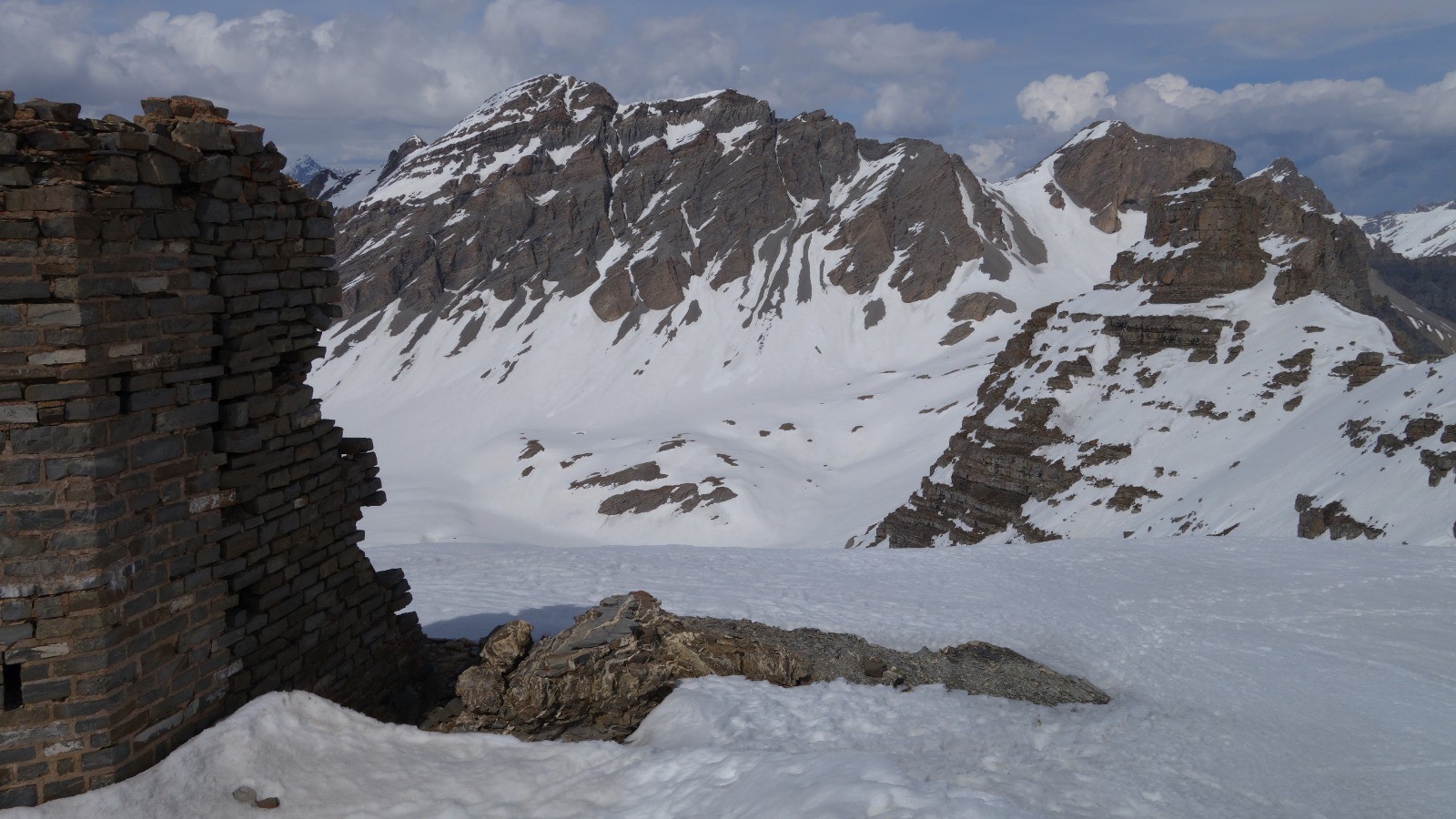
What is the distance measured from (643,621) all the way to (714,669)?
117 cm

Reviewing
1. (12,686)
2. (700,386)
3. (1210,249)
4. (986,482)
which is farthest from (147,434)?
(700,386)

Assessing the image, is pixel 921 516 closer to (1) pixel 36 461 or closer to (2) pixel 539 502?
(2) pixel 539 502

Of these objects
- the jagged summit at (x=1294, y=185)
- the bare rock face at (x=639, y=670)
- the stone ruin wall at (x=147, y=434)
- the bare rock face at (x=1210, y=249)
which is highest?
the jagged summit at (x=1294, y=185)

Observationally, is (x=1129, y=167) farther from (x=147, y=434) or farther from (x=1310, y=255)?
(x=147, y=434)

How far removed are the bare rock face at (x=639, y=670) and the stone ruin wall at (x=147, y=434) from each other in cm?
210

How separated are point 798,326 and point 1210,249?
206ft

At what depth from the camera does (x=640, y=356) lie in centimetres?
10531

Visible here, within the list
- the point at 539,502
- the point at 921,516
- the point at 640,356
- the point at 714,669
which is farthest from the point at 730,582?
the point at 640,356

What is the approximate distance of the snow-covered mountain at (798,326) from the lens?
123 ft

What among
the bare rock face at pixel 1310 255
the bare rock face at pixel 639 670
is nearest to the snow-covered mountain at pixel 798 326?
the bare rock face at pixel 1310 255

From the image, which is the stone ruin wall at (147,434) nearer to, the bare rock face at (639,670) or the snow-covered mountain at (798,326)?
the bare rock face at (639,670)

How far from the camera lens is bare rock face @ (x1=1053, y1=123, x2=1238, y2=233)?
123m

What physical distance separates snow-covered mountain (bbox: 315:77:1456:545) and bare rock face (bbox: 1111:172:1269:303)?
13 centimetres

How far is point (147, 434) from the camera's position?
773 centimetres
